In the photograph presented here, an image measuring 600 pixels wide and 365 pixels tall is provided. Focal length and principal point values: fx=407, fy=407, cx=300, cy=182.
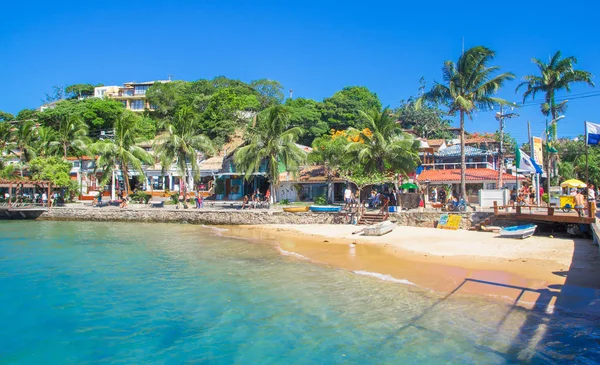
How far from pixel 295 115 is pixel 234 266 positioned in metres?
45.7

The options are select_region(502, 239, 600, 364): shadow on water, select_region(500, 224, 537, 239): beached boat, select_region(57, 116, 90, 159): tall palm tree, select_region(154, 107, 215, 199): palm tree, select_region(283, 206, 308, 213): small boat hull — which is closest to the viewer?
select_region(502, 239, 600, 364): shadow on water

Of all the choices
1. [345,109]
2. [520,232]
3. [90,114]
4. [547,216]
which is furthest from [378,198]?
[90,114]

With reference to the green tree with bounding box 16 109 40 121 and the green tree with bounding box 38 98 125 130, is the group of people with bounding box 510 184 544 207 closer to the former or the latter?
the green tree with bounding box 38 98 125 130

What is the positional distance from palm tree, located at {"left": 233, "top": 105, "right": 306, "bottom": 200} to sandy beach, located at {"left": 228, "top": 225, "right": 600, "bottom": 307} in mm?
9364

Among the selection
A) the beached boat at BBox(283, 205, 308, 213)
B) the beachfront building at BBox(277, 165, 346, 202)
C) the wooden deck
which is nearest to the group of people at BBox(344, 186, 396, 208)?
the beached boat at BBox(283, 205, 308, 213)

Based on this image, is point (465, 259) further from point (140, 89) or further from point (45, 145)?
point (140, 89)

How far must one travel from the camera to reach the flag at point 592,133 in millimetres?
17203

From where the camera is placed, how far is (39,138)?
49812 mm

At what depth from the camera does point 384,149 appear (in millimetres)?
31391

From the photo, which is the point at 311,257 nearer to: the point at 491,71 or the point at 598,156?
the point at 491,71

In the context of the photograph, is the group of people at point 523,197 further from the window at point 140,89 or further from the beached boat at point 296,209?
the window at point 140,89

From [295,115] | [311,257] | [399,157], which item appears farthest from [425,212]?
[295,115]

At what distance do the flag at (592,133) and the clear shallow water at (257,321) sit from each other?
9.99 metres

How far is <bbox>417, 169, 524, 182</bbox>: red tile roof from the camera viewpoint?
117ft
